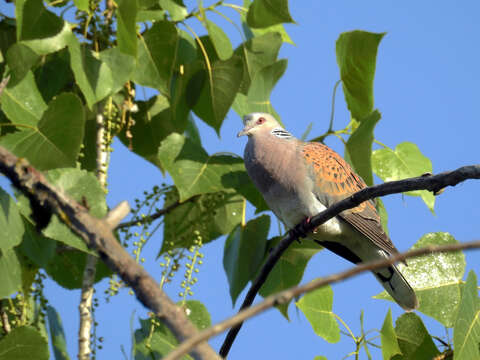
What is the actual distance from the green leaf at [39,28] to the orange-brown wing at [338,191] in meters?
0.93

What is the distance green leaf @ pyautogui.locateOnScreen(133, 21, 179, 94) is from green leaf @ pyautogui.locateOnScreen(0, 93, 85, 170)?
35cm

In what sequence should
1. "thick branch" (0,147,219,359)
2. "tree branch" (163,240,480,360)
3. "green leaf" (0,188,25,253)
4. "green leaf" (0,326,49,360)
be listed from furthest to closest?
"green leaf" (0,326,49,360) < "green leaf" (0,188,25,253) < "thick branch" (0,147,219,359) < "tree branch" (163,240,480,360)

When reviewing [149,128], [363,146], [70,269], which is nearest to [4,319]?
[70,269]

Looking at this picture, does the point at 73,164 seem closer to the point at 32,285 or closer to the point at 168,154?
the point at 168,154

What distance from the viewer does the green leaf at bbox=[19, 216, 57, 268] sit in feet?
5.29

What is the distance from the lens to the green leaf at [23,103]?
5.42 feet

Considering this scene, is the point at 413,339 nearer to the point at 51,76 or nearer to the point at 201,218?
the point at 201,218

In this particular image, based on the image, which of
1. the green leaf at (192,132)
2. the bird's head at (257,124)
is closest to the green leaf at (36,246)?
the green leaf at (192,132)

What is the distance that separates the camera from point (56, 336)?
192 centimetres

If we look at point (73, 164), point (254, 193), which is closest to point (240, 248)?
point (254, 193)

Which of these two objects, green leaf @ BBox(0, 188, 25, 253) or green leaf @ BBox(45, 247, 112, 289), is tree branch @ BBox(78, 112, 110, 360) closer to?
green leaf @ BBox(0, 188, 25, 253)

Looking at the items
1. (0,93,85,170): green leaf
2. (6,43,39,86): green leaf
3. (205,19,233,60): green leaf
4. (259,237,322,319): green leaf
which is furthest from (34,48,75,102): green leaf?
(259,237,322,319): green leaf

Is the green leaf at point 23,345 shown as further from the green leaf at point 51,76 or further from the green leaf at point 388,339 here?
the green leaf at point 388,339

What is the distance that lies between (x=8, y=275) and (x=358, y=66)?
116cm
